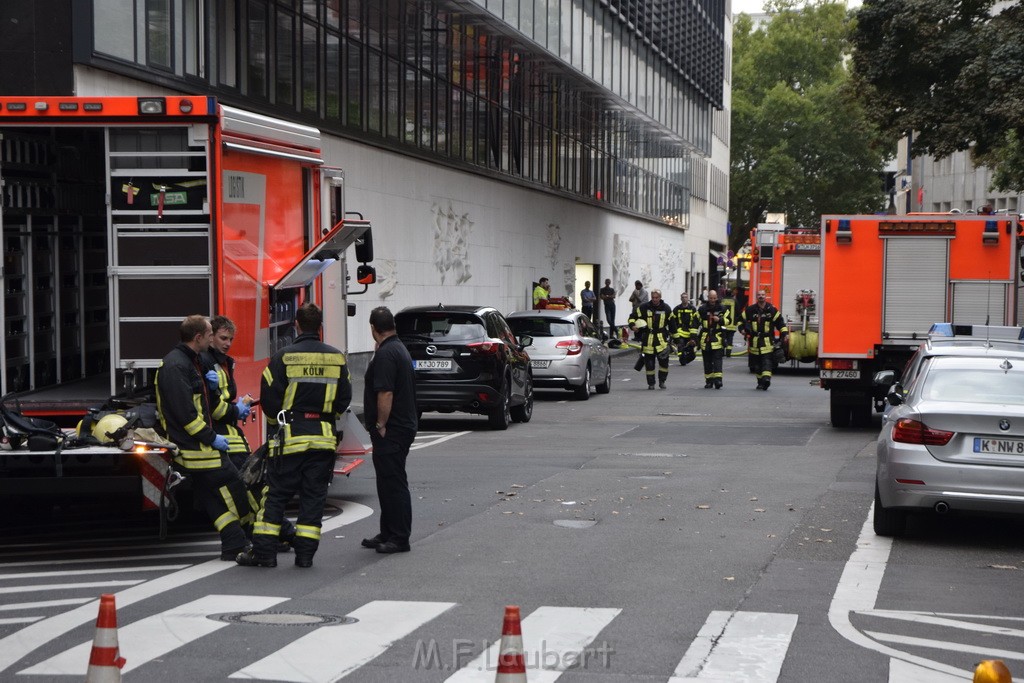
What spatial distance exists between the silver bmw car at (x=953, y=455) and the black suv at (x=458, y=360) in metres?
8.65

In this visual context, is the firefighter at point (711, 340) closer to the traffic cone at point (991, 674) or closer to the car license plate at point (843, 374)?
the car license plate at point (843, 374)

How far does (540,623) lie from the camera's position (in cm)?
788

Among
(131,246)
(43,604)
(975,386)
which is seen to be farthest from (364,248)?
(43,604)

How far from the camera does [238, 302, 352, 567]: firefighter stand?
9.60 meters

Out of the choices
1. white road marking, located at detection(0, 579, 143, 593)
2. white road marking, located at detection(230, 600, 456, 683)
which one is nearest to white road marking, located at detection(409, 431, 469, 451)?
white road marking, located at detection(0, 579, 143, 593)

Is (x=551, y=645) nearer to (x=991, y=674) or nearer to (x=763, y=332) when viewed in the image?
(x=991, y=674)

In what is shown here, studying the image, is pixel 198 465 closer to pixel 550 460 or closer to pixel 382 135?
pixel 550 460

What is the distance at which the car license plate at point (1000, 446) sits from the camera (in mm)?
10484

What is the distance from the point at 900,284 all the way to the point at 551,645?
43.7ft

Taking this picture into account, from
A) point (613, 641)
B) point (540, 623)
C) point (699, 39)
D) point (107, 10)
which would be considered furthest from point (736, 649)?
point (699, 39)

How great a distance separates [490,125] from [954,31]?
13.0 metres

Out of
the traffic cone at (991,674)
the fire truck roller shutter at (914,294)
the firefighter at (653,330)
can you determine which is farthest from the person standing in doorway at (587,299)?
the traffic cone at (991,674)

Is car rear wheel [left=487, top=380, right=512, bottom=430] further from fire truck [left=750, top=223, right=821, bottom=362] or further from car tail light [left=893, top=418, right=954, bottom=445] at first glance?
fire truck [left=750, top=223, right=821, bottom=362]

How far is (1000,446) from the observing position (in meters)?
10.5
